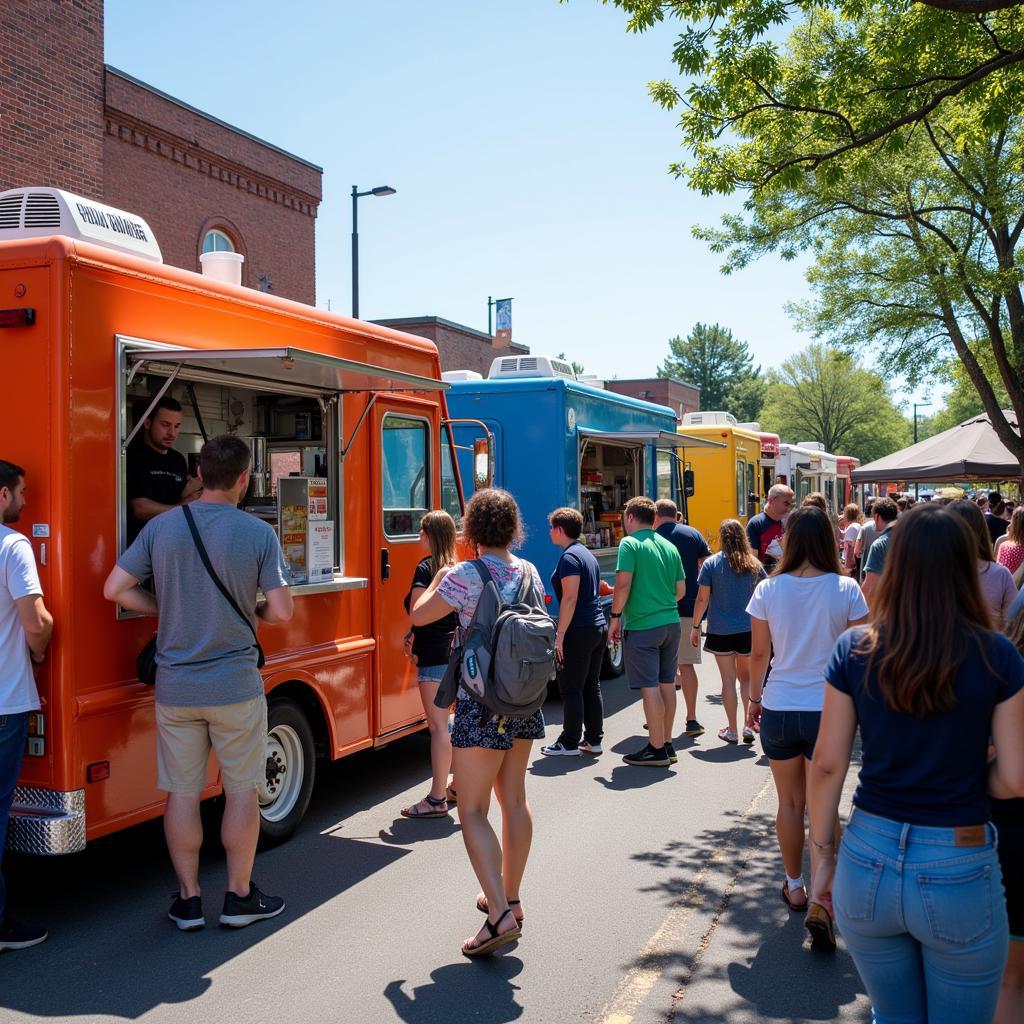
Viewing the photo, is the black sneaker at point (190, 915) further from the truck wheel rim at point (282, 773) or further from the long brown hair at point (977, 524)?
the long brown hair at point (977, 524)

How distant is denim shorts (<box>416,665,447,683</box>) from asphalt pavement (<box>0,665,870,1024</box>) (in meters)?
0.85

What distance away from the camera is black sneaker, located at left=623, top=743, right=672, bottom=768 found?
24.6 ft

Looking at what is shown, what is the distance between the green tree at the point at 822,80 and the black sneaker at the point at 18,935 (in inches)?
298

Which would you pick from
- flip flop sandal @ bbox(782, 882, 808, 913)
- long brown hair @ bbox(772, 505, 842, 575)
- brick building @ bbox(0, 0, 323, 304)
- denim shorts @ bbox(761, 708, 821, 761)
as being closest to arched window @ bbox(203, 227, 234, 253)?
brick building @ bbox(0, 0, 323, 304)

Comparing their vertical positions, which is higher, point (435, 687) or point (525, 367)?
point (525, 367)

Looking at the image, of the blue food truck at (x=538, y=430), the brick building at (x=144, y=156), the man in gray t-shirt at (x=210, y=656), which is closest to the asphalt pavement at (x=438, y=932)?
the man in gray t-shirt at (x=210, y=656)

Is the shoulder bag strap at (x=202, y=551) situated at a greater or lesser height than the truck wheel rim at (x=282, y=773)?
greater

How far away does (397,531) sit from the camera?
22.9ft

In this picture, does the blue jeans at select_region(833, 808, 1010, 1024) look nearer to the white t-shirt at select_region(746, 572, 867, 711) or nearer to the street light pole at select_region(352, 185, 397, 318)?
the white t-shirt at select_region(746, 572, 867, 711)

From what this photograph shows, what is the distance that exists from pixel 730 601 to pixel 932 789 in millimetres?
5540

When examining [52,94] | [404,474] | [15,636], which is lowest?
[15,636]

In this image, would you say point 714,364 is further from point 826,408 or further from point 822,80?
point 822,80

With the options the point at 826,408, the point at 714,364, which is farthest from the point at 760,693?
the point at 714,364

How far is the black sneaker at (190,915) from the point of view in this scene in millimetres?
4602
